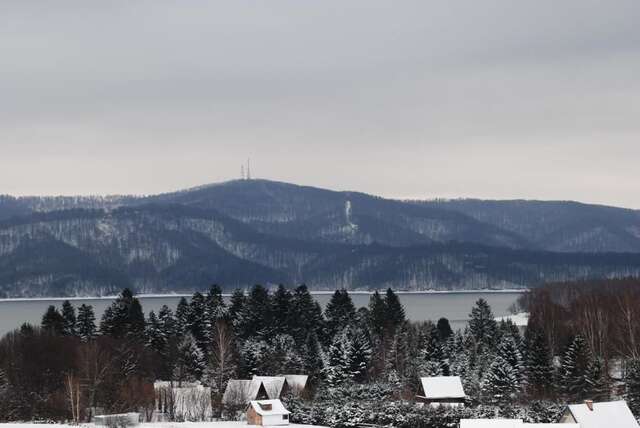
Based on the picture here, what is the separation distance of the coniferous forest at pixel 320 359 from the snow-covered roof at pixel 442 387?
61.2 inches

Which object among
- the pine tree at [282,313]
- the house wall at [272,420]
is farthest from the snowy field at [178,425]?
the pine tree at [282,313]

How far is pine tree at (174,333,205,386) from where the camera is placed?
258 ft

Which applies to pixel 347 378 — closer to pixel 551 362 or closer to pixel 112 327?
pixel 551 362

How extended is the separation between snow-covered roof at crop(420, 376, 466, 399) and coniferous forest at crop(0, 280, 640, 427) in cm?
Result: 155

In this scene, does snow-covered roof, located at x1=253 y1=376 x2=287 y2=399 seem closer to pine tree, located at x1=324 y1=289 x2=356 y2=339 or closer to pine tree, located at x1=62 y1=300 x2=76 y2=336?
pine tree, located at x1=324 y1=289 x2=356 y2=339

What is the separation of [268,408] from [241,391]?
8.10m

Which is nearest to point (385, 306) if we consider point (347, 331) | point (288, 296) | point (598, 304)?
point (288, 296)

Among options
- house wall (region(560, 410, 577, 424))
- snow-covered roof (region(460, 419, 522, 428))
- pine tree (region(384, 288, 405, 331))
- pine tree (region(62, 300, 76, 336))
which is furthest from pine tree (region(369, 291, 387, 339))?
snow-covered roof (region(460, 419, 522, 428))

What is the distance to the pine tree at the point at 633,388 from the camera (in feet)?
204

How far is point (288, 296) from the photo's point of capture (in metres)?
94.7

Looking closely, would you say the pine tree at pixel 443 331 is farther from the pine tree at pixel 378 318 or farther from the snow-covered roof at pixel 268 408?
the snow-covered roof at pixel 268 408

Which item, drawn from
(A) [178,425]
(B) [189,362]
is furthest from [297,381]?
(A) [178,425]

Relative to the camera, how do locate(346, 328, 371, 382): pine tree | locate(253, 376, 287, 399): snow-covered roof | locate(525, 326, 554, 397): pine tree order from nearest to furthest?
locate(253, 376, 287, 399): snow-covered roof → locate(525, 326, 554, 397): pine tree → locate(346, 328, 371, 382): pine tree

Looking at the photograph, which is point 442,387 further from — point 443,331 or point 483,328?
point 483,328
